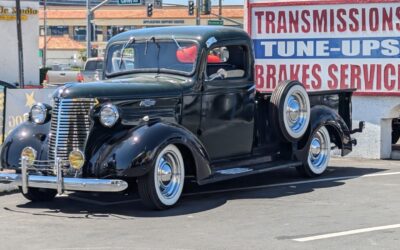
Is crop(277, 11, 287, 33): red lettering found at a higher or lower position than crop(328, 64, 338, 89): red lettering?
higher

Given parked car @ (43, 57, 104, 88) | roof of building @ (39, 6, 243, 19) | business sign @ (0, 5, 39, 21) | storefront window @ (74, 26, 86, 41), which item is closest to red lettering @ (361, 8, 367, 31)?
business sign @ (0, 5, 39, 21)

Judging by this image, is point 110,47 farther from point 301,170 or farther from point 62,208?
point 301,170

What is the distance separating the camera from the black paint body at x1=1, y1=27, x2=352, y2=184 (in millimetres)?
8117

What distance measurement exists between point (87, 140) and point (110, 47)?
7.73 ft

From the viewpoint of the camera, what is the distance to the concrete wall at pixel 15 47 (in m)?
27.1

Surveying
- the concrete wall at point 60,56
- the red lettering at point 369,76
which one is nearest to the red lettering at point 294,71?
the red lettering at point 369,76

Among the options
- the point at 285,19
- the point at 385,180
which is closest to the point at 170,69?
the point at 385,180

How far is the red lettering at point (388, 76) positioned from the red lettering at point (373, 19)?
73cm

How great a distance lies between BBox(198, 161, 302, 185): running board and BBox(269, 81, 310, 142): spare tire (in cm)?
35

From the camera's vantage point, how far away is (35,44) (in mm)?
28047

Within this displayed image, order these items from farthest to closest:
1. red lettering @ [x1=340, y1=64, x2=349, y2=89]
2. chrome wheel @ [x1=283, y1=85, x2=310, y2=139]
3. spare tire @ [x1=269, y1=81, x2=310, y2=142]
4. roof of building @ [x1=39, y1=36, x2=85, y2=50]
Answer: roof of building @ [x1=39, y1=36, x2=85, y2=50], red lettering @ [x1=340, y1=64, x2=349, y2=89], chrome wheel @ [x1=283, y1=85, x2=310, y2=139], spare tire @ [x1=269, y1=81, x2=310, y2=142]

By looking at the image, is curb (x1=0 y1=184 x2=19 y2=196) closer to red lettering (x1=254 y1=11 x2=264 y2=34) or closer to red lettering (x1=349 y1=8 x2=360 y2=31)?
red lettering (x1=254 y1=11 x2=264 y2=34)

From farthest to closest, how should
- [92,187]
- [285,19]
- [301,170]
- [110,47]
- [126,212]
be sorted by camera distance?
[285,19] < [301,170] < [110,47] < [126,212] < [92,187]

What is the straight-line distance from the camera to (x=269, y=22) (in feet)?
47.2
